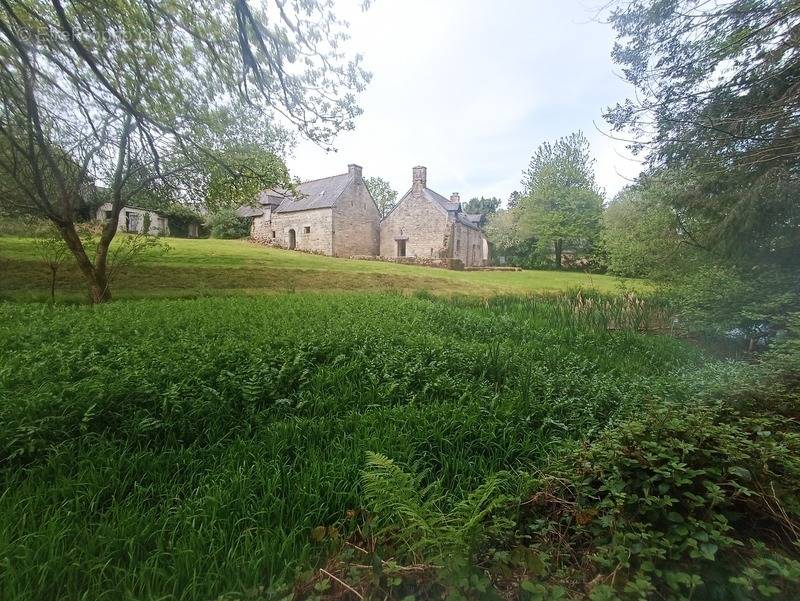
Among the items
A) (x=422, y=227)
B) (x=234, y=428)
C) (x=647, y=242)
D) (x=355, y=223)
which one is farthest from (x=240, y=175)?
(x=422, y=227)

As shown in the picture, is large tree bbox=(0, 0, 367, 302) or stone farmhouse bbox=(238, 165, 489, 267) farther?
stone farmhouse bbox=(238, 165, 489, 267)

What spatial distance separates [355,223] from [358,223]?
14.3 inches

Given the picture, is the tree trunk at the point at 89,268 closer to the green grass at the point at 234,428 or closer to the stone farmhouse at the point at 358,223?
the green grass at the point at 234,428

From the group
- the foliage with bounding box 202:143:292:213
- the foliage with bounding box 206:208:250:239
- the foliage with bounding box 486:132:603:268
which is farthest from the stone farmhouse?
the foliage with bounding box 202:143:292:213

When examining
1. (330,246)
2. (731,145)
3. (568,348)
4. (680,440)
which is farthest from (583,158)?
(680,440)

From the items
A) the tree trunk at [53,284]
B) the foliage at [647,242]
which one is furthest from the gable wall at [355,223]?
the foliage at [647,242]

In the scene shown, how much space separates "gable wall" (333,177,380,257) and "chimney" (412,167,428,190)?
396 cm

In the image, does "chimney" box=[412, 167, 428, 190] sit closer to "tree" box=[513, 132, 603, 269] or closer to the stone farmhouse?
the stone farmhouse

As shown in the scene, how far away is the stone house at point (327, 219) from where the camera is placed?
26.2m

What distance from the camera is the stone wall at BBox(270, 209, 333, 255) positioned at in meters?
26.1

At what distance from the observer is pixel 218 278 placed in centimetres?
1076

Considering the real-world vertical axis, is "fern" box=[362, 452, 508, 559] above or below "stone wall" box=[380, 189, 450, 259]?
below

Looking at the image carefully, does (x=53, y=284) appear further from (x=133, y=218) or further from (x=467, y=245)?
(x=467, y=245)

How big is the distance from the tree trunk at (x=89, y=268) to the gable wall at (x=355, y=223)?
17.7 metres
